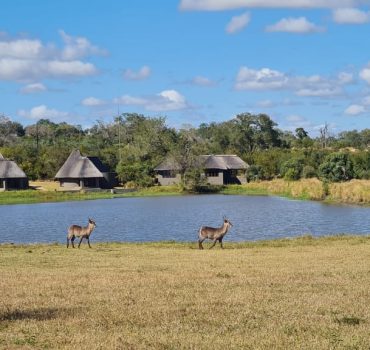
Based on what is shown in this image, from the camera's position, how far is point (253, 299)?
12273 mm

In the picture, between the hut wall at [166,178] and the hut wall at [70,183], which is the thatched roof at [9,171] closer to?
the hut wall at [70,183]

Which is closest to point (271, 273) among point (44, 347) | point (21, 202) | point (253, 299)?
point (253, 299)

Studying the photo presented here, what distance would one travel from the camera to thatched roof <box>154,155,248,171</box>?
3388 inches

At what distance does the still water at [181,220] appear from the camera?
3569cm

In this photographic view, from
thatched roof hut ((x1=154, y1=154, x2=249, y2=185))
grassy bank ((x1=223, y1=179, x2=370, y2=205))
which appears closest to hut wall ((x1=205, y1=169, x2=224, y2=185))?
thatched roof hut ((x1=154, y1=154, x2=249, y2=185))

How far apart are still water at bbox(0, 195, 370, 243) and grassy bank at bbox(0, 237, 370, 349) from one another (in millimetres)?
14273

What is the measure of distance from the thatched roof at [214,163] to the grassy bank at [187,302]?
64596 mm

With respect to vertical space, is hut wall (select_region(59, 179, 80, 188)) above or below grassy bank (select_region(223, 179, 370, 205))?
above

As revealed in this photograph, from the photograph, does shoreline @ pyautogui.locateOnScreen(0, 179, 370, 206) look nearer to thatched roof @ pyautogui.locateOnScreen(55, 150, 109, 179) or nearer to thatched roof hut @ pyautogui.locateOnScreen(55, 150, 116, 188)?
thatched roof @ pyautogui.locateOnScreen(55, 150, 109, 179)

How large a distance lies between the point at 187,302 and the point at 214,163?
75865 mm

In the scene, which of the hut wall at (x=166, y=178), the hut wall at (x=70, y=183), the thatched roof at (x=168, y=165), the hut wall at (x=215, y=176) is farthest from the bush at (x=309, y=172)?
the hut wall at (x=70, y=183)

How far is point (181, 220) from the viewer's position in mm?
44281

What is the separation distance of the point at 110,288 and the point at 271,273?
14.4ft

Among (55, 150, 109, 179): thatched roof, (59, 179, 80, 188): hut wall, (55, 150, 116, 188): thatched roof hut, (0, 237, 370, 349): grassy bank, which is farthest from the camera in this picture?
(59, 179, 80, 188): hut wall
